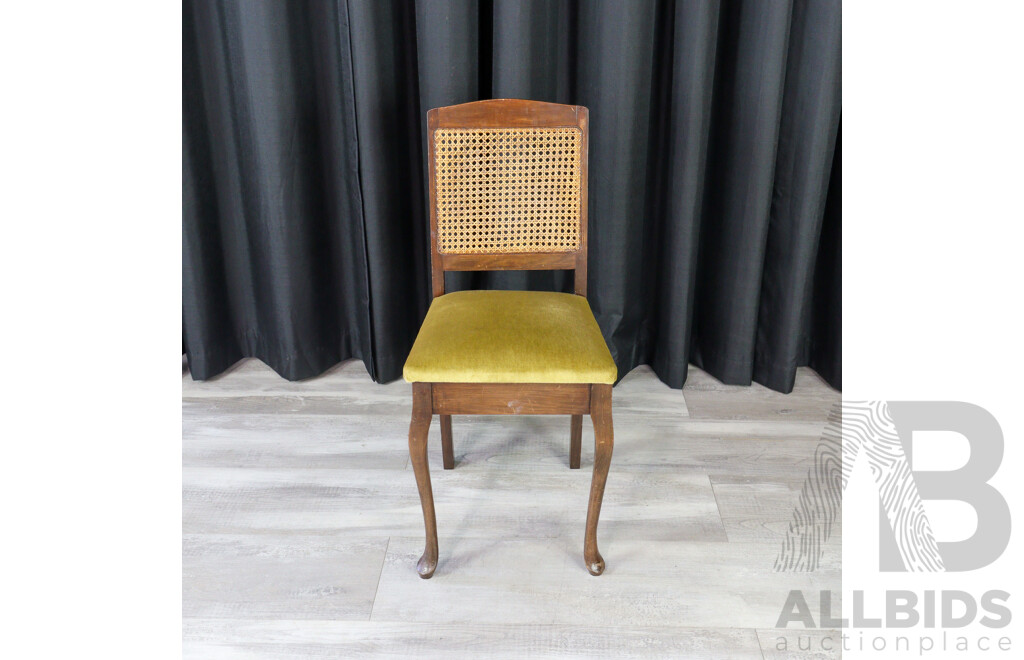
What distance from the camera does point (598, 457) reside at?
1.35 m

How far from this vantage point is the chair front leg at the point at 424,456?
1.33 metres

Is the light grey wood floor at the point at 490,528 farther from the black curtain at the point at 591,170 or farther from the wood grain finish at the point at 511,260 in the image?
the wood grain finish at the point at 511,260

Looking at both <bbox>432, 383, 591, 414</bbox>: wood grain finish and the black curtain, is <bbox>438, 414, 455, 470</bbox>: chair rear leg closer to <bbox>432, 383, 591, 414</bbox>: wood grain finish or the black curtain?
<bbox>432, 383, 591, 414</bbox>: wood grain finish

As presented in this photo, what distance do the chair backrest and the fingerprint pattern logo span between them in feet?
2.41

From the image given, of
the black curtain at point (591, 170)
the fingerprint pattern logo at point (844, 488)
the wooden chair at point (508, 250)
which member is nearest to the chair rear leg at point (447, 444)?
the wooden chair at point (508, 250)

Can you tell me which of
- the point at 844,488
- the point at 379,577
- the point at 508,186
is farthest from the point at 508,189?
the point at 844,488

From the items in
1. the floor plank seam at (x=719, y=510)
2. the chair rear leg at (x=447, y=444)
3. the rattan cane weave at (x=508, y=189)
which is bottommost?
the floor plank seam at (x=719, y=510)

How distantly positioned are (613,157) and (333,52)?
0.84m

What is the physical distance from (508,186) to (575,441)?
640 millimetres

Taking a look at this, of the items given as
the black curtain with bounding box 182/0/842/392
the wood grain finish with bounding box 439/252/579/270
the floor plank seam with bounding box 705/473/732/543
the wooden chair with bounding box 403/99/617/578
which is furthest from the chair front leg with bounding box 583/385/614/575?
the black curtain with bounding box 182/0/842/392

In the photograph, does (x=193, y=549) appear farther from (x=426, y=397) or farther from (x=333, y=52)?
(x=333, y=52)

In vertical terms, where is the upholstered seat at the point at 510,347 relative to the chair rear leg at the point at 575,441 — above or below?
above
